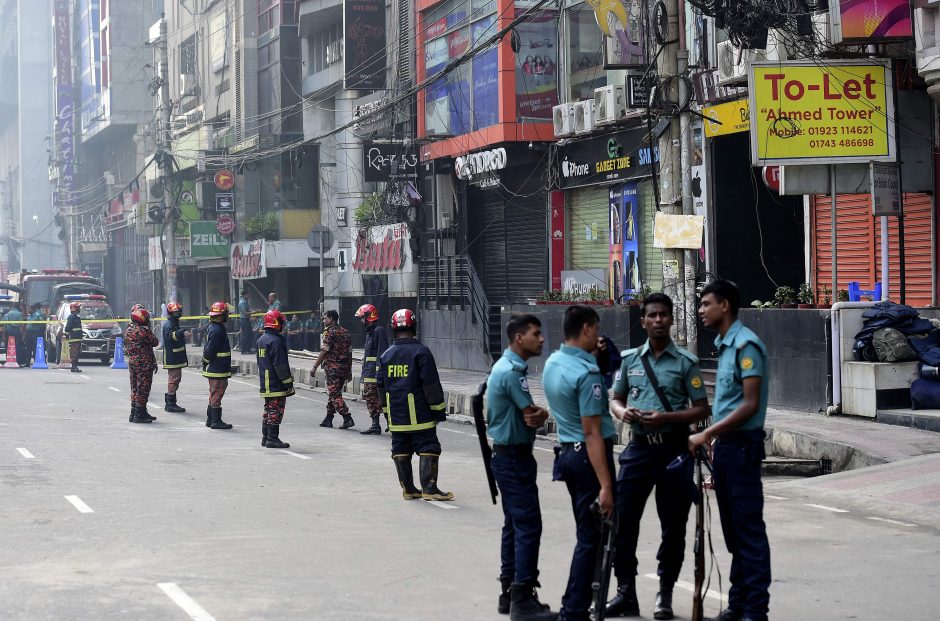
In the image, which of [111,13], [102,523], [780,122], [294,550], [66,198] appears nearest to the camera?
[294,550]

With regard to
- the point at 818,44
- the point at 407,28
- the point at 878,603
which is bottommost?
the point at 878,603

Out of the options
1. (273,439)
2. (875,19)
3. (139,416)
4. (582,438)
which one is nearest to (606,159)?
(875,19)

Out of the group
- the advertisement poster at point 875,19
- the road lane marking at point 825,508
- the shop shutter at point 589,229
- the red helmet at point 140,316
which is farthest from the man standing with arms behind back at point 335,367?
the shop shutter at point 589,229

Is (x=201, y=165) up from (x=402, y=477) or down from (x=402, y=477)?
up

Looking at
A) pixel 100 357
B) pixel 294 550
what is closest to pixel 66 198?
pixel 100 357

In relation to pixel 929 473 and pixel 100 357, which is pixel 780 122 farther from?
pixel 100 357

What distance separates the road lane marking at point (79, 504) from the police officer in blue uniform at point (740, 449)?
6.54 meters

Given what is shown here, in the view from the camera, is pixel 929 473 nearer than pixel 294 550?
No

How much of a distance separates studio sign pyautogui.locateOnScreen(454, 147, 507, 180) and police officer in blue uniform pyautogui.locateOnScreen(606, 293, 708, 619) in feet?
73.6

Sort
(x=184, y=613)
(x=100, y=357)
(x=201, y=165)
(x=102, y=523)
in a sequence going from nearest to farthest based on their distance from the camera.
A: (x=184, y=613) < (x=102, y=523) < (x=100, y=357) < (x=201, y=165)

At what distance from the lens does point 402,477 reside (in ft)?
41.9

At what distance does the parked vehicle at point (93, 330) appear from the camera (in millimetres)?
40188

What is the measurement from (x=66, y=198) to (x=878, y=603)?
308 feet

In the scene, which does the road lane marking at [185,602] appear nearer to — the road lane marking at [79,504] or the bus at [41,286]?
the road lane marking at [79,504]
